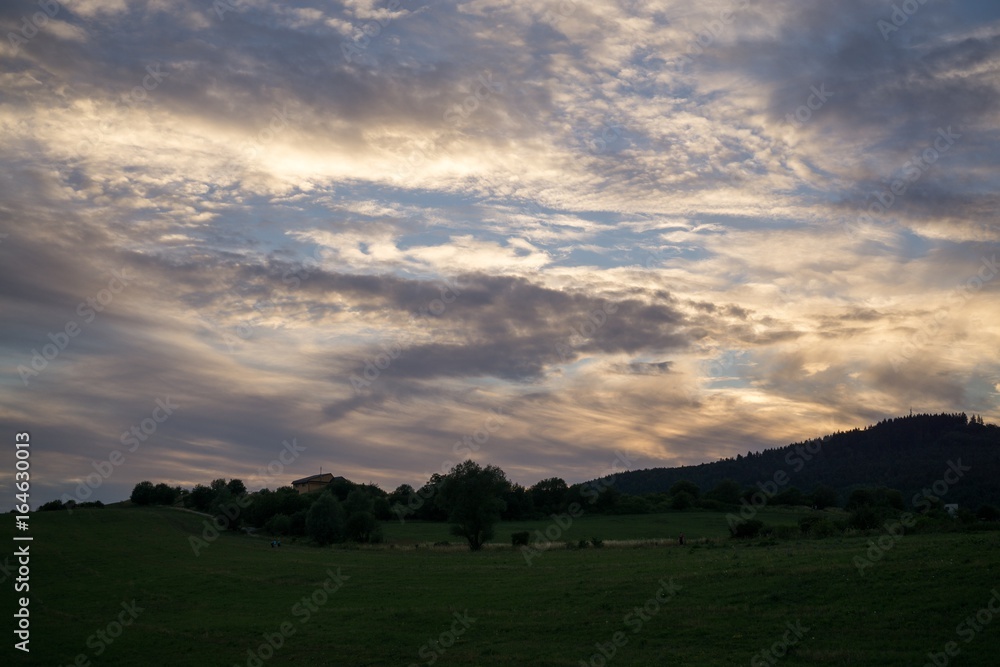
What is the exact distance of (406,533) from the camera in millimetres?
110125

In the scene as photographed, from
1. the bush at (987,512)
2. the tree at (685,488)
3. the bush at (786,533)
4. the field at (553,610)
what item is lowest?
the field at (553,610)

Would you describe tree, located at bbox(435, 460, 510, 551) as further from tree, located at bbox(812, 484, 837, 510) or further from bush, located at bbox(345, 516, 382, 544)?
tree, located at bbox(812, 484, 837, 510)

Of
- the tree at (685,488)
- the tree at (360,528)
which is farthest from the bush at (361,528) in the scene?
the tree at (685,488)

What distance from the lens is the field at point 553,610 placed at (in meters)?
25.6

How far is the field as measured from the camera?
83.9ft

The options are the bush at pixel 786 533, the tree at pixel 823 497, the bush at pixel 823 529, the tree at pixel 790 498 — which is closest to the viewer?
the bush at pixel 823 529

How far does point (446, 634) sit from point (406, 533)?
81342mm

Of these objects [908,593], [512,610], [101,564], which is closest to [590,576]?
[512,610]

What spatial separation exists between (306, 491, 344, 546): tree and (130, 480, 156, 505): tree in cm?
7904

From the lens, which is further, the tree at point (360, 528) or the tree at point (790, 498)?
the tree at point (790, 498)

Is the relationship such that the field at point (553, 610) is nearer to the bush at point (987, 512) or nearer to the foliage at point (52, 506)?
the bush at point (987, 512)

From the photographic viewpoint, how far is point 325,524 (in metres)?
94.4

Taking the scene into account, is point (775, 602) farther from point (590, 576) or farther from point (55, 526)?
point (55, 526)

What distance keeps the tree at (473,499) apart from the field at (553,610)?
2293 cm
